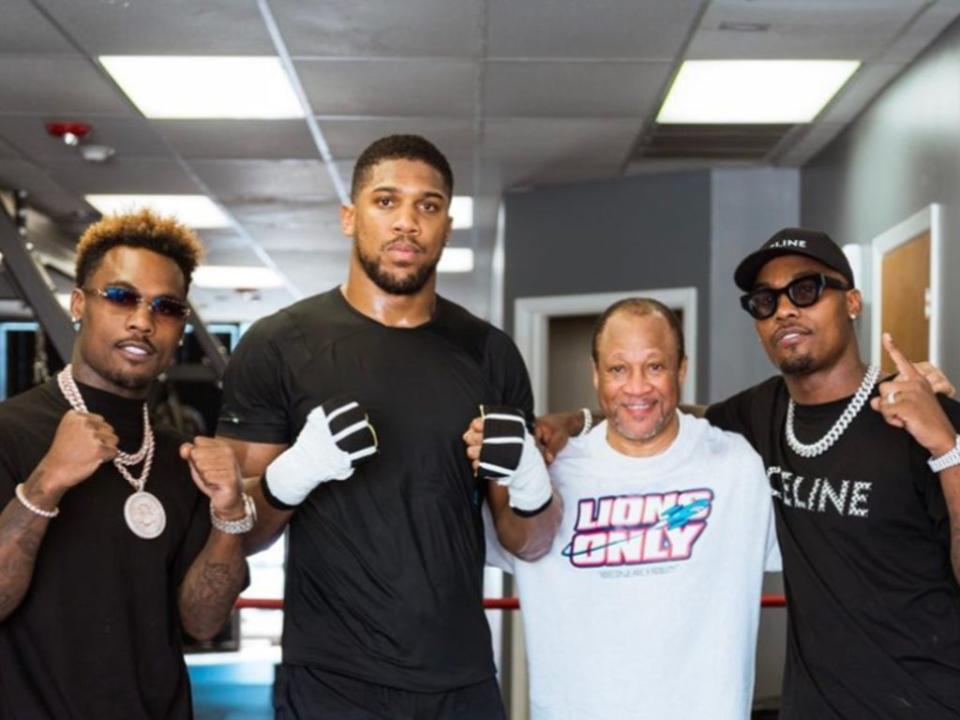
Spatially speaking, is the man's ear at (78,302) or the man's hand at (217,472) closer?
the man's hand at (217,472)

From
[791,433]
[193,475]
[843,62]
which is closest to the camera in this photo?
[193,475]

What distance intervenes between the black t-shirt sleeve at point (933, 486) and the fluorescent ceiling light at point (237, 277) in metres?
8.21

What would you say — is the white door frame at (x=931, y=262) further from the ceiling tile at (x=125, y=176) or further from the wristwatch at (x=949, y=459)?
the ceiling tile at (x=125, y=176)

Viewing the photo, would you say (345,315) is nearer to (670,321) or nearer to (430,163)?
(430,163)

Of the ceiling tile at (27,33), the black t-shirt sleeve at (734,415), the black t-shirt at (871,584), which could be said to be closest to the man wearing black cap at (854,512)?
the black t-shirt at (871,584)

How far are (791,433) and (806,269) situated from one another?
13.5 inches

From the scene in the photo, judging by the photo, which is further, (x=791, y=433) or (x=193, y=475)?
(x=791, y=433)

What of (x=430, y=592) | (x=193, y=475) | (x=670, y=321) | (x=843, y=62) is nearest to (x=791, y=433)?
(x=670, y=321)

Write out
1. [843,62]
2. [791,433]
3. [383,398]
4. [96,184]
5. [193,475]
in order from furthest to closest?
[96,184]
[843,62]
[791,433]
[383,398]
[193,475]

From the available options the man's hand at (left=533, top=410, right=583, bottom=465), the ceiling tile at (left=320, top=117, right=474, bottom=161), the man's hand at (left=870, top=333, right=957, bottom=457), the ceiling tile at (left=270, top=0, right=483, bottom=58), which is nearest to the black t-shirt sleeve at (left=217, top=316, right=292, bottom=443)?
the man's hand at (left=533, top=410, right=583, bottom=465)

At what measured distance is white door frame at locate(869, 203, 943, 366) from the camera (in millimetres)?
4750

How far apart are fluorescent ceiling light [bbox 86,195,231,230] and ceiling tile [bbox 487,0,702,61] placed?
3380mm

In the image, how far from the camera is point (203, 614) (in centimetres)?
239

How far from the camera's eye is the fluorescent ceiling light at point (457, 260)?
952 cm
